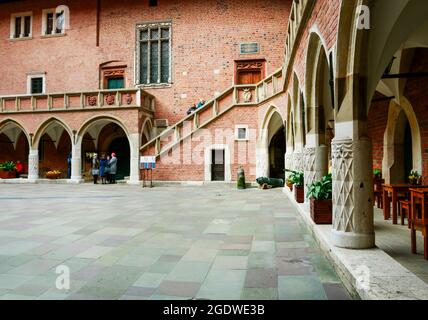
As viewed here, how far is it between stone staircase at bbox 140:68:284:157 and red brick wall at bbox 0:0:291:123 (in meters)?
3.54

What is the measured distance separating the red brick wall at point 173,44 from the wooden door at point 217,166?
467cm

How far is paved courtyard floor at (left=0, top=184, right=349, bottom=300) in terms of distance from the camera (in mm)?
3641

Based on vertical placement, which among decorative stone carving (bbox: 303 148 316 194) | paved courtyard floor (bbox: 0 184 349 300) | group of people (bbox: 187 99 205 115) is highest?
group of people (bbox: 187 99 205 115)

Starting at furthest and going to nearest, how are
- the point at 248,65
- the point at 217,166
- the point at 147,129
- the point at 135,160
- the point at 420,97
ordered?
1. the point at 248,65
2. the point at 147,129
3. the point at 135,160
4. the point at 217,166
5. the point at 420,97

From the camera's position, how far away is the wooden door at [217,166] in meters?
17.7

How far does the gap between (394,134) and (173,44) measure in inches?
583

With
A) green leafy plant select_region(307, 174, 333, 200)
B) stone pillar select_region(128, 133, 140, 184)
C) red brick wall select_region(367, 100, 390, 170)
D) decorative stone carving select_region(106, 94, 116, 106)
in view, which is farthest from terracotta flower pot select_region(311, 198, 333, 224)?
decorative stone carving select_region(106, 94, 116, 106)

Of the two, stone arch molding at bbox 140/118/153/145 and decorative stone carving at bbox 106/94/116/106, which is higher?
decorative stone carving at bbox 106/94/116/106

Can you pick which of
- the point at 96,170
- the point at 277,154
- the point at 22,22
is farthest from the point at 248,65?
the point at 22,22

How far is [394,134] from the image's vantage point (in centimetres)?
1123

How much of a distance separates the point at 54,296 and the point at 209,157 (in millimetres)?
14071

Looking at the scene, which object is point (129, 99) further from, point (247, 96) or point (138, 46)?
point (247, 96)

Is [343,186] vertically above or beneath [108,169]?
beneath

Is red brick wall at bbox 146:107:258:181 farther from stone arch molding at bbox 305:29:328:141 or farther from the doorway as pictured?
stone arch molding at bbox 305:29:328:141
